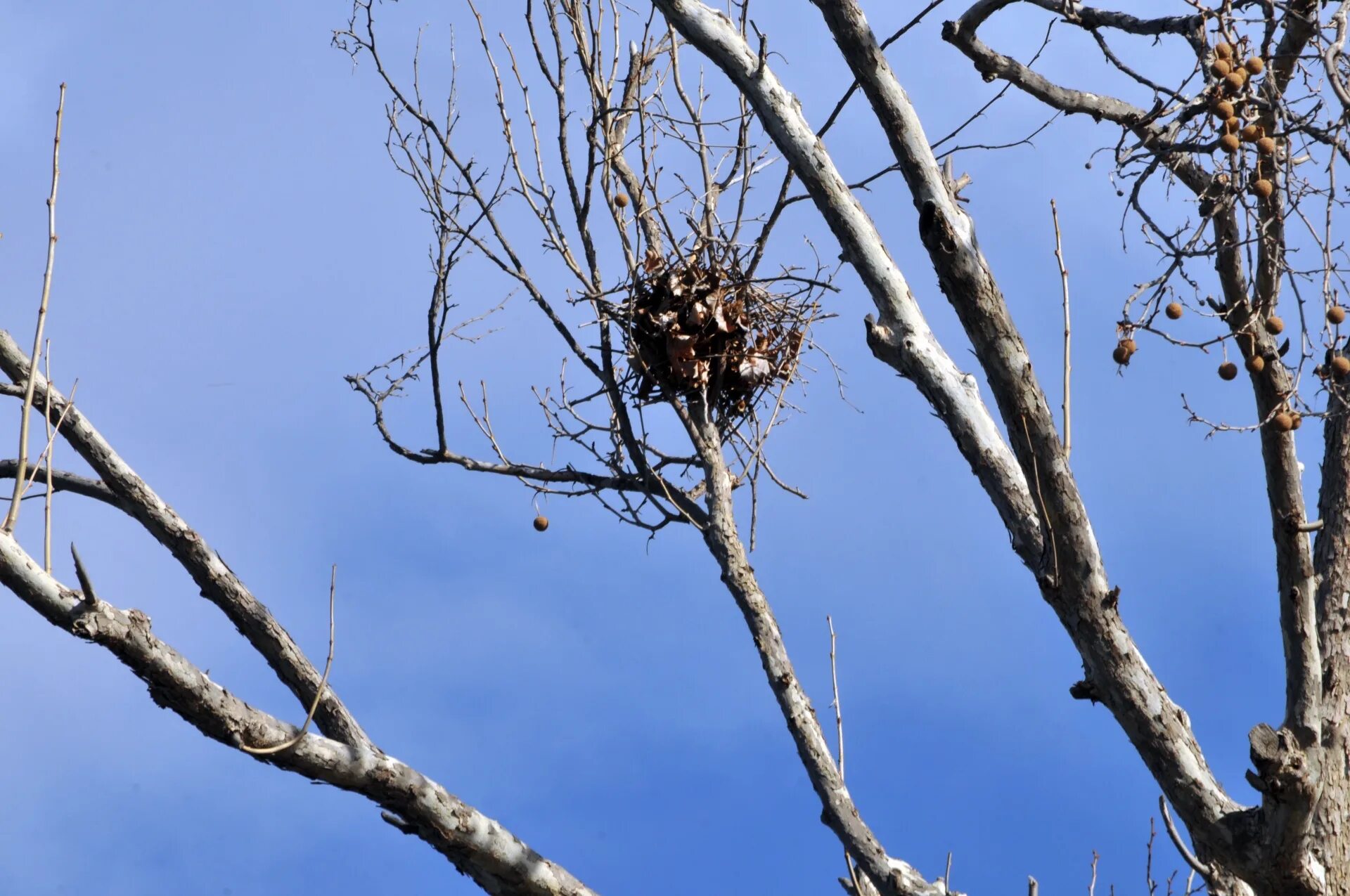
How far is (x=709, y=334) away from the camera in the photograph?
5035 millimetres

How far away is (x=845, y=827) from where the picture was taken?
3.93m

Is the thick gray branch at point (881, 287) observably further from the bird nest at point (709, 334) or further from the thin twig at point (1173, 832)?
the bird nest at point (709, 334)

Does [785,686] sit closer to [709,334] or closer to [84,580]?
[709,334]

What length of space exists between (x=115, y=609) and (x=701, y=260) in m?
2.99

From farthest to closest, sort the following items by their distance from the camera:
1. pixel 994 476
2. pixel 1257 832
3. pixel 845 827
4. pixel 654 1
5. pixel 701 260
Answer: pixel 701 260, pixel 845 827, pixel 654 1, pixel 994 476, pixel 1257 832

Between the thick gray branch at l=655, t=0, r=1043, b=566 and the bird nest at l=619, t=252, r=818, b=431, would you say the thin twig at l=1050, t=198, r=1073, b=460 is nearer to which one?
the thick gray branch at l=655, t=0, r=1043, b=566

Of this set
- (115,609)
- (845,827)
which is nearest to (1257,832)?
(845,827)

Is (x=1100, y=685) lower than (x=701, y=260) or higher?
lower

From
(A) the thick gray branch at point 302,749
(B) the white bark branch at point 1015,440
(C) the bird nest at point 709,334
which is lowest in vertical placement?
(A) the thick gray branch at point 302,749

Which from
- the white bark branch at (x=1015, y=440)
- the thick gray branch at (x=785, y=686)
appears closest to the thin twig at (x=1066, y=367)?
the white bark branch at (x=1015, y=440)

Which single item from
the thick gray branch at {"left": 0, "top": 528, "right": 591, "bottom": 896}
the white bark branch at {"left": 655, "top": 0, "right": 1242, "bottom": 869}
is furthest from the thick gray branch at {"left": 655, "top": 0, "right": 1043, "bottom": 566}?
the thick gray branch at {"left": 0, "top": 528, "right": 591, "bottom": 896}

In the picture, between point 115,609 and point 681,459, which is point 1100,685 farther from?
point 681,459

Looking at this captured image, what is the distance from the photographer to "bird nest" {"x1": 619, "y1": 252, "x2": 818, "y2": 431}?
16.4ft

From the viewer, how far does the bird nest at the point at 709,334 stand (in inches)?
197
